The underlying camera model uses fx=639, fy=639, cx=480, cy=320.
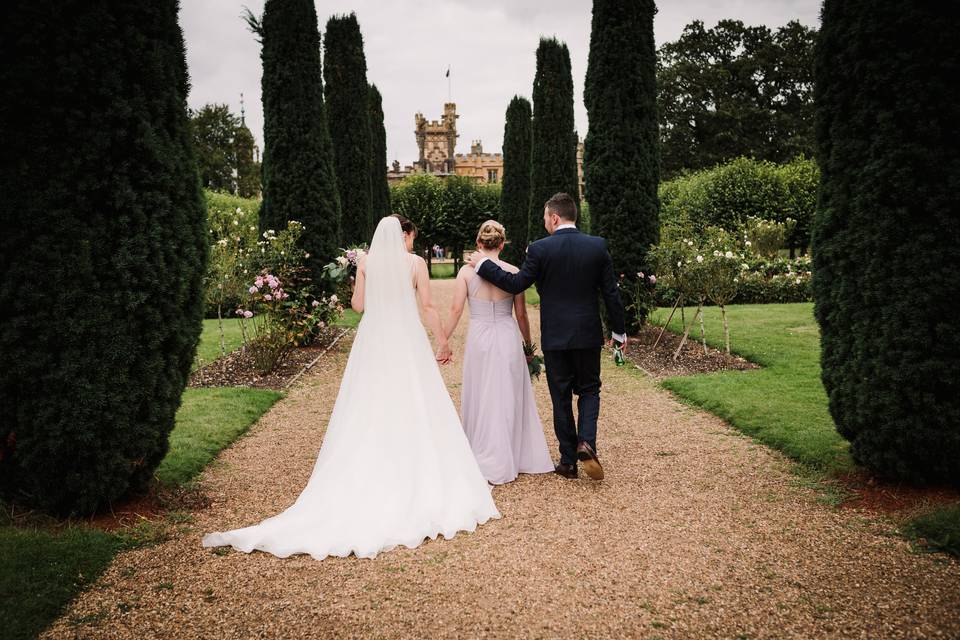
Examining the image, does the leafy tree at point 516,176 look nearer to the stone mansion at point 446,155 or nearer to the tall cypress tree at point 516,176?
the tall cypress tree at point 516,176

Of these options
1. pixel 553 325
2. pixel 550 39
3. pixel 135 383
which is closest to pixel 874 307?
pixel 553 325

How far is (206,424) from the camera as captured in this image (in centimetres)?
653

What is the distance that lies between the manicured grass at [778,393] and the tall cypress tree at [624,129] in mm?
2212

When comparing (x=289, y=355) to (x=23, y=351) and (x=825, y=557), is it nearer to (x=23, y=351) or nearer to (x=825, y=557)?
(x=23, y=351)

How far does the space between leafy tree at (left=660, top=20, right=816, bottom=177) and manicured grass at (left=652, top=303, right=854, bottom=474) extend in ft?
94.4

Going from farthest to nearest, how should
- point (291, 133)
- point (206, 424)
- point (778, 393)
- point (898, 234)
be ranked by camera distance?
point (291, 133) < point (778, 393) < point (206, 424) < point (898, 234)

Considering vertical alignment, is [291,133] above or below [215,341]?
above

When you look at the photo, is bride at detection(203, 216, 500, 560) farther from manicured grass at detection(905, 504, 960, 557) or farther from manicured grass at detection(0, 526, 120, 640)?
manicured grass at detection(905, 504, 960, 557)

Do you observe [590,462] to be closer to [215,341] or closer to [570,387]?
[570,387]

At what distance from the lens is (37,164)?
3.71 metres

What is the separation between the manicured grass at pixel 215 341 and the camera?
10.5 meters

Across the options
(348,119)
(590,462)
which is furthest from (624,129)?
(348,119)

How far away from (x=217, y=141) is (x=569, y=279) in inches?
1817

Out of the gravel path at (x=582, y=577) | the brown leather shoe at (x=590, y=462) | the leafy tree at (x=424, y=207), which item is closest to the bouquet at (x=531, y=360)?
the brown leather shoe at (x=590, y=462)
